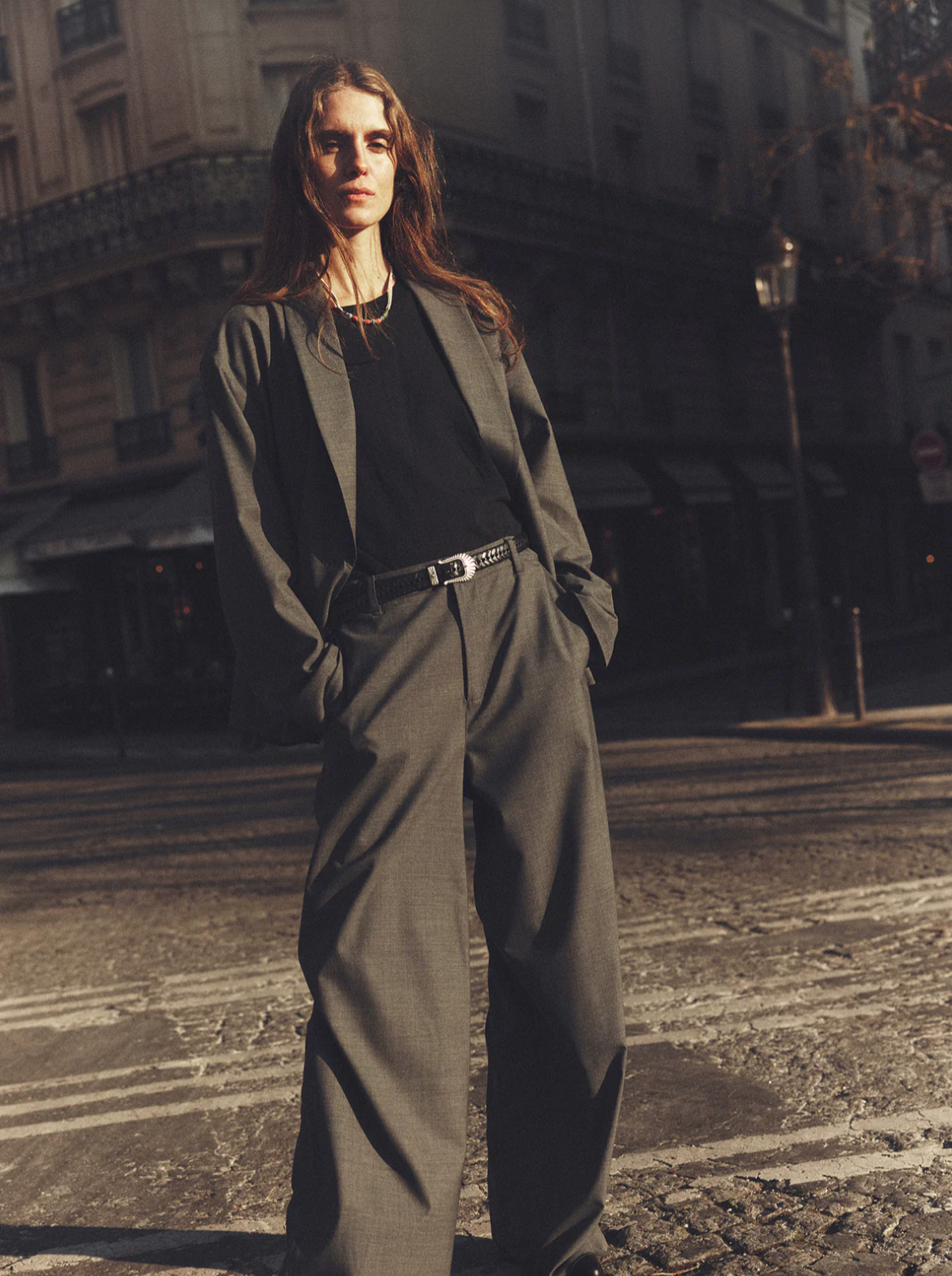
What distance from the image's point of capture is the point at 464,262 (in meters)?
18.8

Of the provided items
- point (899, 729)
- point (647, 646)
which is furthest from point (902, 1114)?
point (647, 646)

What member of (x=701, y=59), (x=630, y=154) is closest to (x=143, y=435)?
(x=630, y=154)

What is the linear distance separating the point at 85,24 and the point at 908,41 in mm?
12497

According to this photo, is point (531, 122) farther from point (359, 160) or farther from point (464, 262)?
point (359, 160)

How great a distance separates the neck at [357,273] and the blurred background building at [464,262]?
13641 mm

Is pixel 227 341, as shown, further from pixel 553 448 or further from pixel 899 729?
pixel 899 729

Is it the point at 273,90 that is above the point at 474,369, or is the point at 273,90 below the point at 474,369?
above

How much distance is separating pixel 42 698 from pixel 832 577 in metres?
17.3

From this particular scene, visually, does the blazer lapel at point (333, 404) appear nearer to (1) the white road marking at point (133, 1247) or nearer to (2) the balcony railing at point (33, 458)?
(1) the white road marking at point (133, 1247)

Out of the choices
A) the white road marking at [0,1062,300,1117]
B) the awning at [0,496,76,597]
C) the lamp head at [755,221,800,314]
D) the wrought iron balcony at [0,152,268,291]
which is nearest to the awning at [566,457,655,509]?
the wrought iron balcony at [0,152,268,291]

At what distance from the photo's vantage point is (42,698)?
925 inches

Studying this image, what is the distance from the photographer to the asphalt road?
8.61 feet

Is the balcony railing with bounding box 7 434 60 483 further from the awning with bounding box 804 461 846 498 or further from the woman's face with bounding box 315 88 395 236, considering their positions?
the woman's face with bounding box 315 88 395 236

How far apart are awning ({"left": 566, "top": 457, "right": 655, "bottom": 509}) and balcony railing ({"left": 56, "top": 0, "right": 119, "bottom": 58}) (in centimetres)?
963
